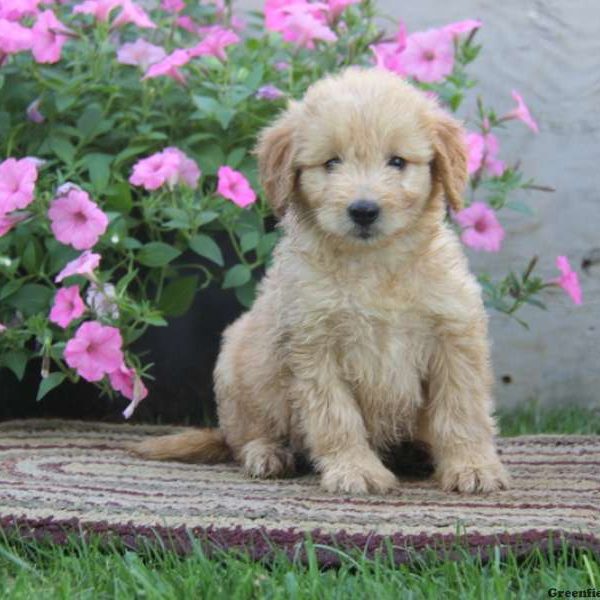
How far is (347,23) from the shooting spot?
5.40m

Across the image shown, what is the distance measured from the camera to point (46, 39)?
498 centimetres

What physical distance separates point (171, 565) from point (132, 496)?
698mm

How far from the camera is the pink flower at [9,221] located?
15.4ft

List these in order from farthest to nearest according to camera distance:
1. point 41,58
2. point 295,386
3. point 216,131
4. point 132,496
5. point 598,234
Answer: point 598,234
point 216,131
point 41,58
point 295,386
point 132,496

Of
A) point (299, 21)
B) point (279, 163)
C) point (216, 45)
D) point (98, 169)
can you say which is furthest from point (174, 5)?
point (279, 163)

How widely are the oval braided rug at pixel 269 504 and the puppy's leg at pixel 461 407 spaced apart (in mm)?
107

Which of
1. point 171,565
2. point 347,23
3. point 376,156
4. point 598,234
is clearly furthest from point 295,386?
point 598,234

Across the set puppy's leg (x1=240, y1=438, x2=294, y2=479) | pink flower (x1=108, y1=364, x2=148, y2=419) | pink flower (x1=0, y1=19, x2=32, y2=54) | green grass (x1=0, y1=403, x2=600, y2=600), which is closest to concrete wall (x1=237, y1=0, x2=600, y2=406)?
pink flower (x1=0, y1=19, x2=32, y2=54)

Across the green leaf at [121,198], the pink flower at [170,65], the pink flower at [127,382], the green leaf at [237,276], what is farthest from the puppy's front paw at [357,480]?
the pink flower at [170,65]

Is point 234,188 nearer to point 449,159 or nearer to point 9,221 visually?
point 9,221

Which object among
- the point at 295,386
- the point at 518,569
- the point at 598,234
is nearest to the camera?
the point at 518,569

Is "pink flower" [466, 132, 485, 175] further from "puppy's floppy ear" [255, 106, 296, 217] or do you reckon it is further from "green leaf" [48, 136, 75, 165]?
"green leaf" [48, 136, 75, 165]

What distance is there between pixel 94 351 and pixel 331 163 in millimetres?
1252

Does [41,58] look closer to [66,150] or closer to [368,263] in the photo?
[66,150]
